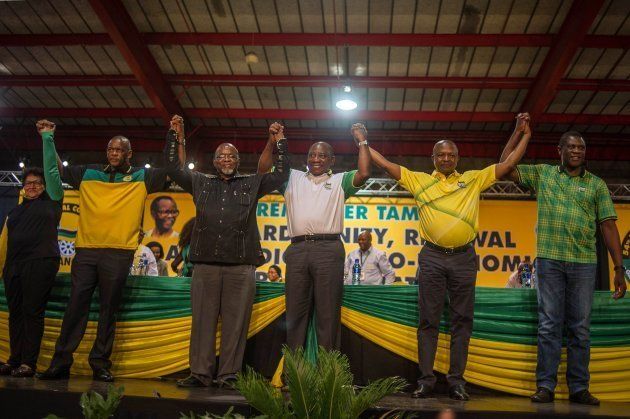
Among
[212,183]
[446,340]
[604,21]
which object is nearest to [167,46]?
[212,183]

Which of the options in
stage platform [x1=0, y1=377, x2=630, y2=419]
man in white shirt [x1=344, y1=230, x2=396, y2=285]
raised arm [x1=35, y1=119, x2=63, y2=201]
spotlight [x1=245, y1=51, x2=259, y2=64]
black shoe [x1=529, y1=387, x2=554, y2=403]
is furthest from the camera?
spotlight [x1=245, y1=51, x2=259, y2=64]

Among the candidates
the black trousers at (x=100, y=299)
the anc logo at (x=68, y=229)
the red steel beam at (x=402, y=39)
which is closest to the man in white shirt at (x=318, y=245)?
the black trousers at (x=100, y=299)

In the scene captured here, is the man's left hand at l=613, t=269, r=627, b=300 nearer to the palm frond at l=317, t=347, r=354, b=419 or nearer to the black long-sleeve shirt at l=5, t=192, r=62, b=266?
the palm frond at l=317, t=347, r=354, b=419

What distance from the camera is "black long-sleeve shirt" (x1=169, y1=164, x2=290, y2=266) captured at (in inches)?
146

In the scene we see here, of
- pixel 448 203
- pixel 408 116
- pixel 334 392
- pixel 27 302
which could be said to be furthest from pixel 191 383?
pixel 408 116

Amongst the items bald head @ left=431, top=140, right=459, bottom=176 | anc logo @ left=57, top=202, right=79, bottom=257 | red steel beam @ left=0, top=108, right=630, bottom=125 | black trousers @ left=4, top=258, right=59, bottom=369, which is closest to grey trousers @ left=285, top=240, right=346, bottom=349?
bald head @ left=431, top=140, right=459, bottom=176

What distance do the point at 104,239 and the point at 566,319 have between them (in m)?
3.09

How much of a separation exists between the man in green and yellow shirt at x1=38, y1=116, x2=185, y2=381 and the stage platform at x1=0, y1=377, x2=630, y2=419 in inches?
20.8

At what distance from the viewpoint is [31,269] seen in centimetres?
388

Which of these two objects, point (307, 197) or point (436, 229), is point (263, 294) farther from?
point (436, 229)

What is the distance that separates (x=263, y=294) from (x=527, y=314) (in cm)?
183

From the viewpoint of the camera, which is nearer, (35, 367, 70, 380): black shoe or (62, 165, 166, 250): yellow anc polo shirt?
(35, 367, 70, 380): black shoe

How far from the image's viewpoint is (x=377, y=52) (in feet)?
29.7

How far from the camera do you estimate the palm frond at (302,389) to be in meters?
1.88
